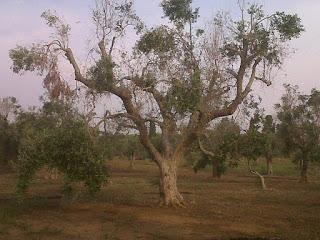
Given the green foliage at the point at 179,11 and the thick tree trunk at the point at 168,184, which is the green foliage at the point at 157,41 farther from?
the thick tree trunk at the point at 168,184

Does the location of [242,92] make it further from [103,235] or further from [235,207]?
[103,235]

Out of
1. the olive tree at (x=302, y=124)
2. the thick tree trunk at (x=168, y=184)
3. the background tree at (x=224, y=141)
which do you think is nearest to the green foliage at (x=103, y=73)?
the thick tree trunk at (x=168, y=184)

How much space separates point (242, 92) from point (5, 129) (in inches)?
1188

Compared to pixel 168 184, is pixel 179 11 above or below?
above

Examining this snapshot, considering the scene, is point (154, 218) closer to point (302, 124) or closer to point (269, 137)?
point (269, 137)

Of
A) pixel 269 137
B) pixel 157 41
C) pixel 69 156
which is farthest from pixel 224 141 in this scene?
pixel 69 156

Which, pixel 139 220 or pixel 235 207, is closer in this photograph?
pixel 139 220

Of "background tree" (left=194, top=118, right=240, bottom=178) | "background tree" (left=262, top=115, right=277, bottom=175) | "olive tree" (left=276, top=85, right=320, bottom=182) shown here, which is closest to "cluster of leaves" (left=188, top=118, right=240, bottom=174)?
"background tree" (left=194, top=118, right=240, bottom=178)

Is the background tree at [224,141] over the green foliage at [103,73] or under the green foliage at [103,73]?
under

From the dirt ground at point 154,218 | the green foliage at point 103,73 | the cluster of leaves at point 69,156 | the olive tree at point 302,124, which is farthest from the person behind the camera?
the olive tree at point 302,124

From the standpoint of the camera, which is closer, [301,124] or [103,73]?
[103,73]

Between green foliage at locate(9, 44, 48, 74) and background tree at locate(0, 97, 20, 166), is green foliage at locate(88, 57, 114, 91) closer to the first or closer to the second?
green foliage at locate(9, 44, 48, 74)

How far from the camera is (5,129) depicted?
146 ft

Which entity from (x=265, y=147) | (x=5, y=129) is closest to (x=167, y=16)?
(x=265, y=147)
